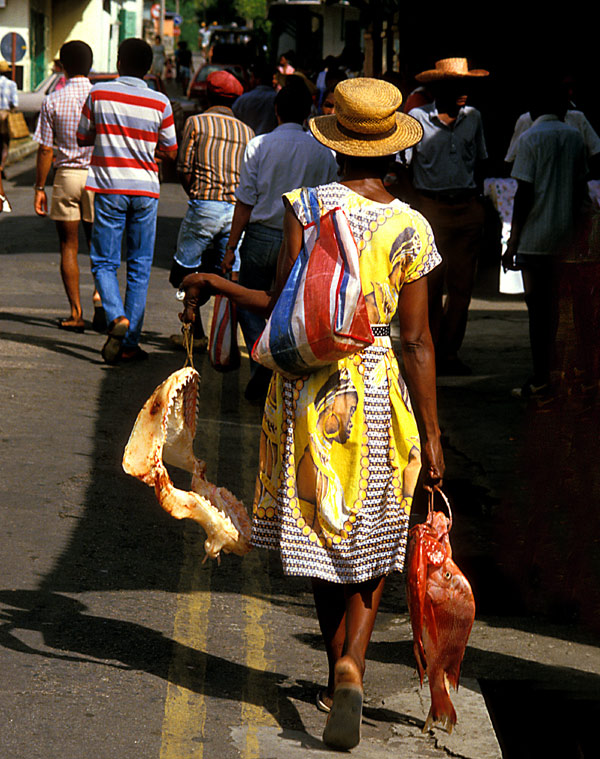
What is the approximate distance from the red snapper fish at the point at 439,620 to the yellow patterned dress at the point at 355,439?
0.10 metres

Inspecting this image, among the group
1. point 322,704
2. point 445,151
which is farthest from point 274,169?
point 322,704

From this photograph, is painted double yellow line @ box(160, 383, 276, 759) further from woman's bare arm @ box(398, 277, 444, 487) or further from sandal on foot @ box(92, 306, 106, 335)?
sandal on foot @ box(92, 306, 106, 335)

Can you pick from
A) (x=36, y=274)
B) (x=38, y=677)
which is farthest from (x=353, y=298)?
(x=36, y=274)

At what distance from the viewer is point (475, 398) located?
27.9ft

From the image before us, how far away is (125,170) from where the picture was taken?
8.66m

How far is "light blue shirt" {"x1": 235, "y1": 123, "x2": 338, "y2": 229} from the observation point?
295 inches

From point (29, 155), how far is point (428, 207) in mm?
21678

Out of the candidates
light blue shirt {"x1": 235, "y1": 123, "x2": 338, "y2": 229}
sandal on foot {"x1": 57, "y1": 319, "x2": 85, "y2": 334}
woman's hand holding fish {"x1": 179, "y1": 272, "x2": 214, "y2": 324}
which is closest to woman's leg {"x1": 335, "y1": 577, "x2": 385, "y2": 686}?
woman's hand holding fish {"x1": 179, "y1": 272, "x2": 214, "y2": 324}

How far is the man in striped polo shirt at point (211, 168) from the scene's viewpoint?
8.66 m

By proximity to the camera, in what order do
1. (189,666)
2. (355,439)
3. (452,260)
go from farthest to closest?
(452,260), (189,666), (355,439)

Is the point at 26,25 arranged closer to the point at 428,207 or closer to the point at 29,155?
the point at 29,155

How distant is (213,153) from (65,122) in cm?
139

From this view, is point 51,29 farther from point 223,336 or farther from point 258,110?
point 223,336

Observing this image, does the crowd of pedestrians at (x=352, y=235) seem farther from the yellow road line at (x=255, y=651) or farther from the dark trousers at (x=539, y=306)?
the yellow road line at (x=255, y=651)
